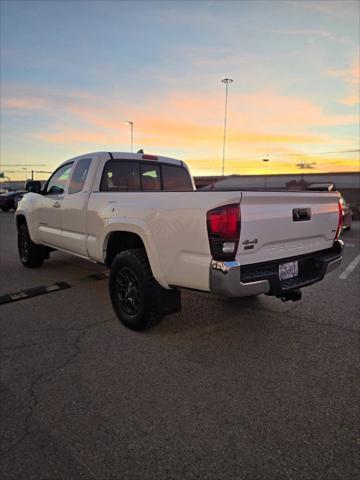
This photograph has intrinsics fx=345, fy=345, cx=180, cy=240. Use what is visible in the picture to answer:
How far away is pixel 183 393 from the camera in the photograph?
2633 millimetres

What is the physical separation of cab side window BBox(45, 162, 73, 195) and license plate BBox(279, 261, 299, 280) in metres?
3.62

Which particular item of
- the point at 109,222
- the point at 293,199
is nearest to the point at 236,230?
the point at 293,199

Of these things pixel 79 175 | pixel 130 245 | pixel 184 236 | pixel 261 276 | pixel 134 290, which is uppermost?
pixel 79 175

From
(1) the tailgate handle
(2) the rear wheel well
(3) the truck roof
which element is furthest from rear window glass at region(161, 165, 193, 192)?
(1) the tailgate handle

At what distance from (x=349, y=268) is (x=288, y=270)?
4329 mm

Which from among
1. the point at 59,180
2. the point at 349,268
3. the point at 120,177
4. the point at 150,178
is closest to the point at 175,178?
the point at 150,178

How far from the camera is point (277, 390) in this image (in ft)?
8.77

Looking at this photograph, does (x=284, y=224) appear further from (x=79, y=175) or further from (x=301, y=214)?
(x=79, y=175)

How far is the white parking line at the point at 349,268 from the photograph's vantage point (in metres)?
6.33

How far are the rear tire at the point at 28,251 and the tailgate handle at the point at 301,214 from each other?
513cm

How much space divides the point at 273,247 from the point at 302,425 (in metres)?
1.46

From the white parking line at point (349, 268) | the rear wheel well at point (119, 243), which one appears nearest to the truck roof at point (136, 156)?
the rear wheel well at point (119, 243)

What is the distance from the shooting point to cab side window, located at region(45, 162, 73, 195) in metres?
5.44

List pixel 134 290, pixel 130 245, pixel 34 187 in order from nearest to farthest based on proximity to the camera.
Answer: pixel 134 290 < pixel 130 245 < pixel 34 187
